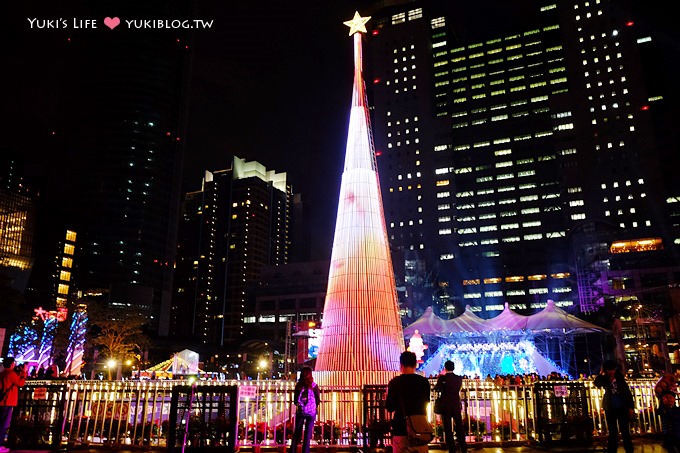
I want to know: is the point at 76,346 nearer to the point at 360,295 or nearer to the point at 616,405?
the point at 360,295

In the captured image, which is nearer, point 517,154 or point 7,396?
point 7,396

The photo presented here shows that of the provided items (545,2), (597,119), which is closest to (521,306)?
(597,119)

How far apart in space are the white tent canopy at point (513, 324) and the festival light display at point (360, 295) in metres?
18.7

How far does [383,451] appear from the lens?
9.25m

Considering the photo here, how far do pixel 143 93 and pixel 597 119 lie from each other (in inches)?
3793

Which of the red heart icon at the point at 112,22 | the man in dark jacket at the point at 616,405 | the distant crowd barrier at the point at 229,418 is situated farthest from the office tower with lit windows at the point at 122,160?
the man in dark jacket at the point at 616,405

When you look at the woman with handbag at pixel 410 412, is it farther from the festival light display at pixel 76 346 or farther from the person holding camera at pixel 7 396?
the festival light display at pixel 76 346

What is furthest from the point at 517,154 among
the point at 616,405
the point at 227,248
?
the point at 616,405

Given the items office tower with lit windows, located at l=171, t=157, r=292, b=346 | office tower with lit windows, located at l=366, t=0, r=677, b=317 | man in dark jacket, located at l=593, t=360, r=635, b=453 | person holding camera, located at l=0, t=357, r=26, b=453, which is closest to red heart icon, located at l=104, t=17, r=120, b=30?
person holding camera, located at l=0, t=357, r=26, b=453

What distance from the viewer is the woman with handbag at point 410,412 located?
5535 millimetres

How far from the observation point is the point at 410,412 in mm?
5594

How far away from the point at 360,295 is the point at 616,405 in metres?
7.11

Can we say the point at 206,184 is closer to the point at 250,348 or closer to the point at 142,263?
the point at 142,263

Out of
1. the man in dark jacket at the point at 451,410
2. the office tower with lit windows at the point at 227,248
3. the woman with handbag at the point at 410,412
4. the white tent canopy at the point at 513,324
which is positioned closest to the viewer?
the woman with handbag at the point at 410,412
